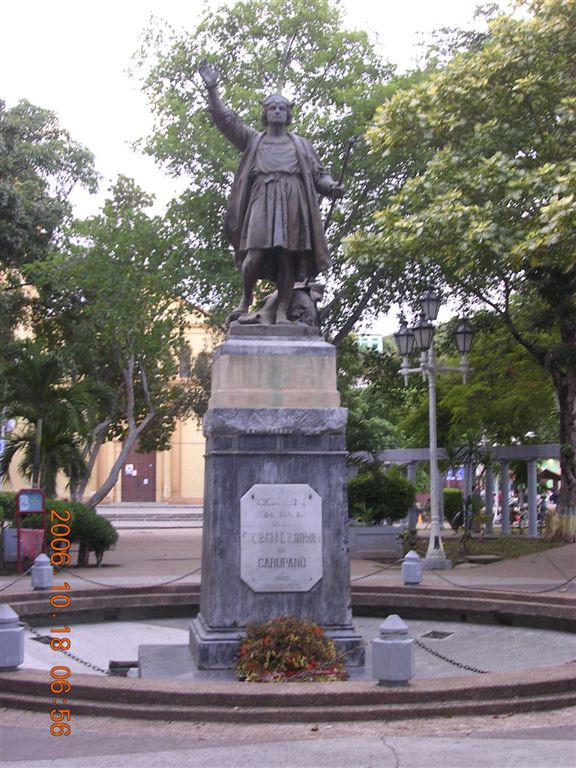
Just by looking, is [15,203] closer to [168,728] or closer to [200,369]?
[200,369]

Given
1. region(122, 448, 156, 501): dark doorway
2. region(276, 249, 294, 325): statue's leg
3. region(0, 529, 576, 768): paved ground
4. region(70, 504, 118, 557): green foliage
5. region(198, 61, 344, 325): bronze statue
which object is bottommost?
region(0, 529, 576, 768): paved ground

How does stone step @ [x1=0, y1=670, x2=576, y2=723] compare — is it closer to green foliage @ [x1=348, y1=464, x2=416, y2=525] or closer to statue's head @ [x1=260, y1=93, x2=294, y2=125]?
statue's head @ [x1=260, y1=93, x2=294, y2=125]

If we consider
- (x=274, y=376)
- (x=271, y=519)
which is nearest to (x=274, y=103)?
(x=274, y=376)

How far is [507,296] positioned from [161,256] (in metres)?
8.63

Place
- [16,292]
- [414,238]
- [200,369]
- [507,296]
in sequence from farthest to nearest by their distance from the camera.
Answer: [200,369], [16,292], [507,296], [414,238]

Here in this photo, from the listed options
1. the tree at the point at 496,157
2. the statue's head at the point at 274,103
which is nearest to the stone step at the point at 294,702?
the statue's head at the point at 274,103

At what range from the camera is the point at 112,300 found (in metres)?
26.1

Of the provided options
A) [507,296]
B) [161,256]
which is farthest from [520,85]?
[161,256]

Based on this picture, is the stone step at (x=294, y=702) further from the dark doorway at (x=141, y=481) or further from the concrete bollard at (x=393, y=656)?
the dark doorway at (x=141, y=481)

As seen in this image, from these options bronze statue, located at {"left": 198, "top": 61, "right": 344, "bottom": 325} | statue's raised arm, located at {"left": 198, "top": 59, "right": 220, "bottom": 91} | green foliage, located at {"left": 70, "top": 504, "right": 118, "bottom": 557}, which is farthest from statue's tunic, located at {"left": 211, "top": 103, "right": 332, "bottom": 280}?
green foliage, located at {"left": 70, "top": 504, "right": 118, "bottom": 557}

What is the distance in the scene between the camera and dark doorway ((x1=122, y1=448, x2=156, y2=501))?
62.6m

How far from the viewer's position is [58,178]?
30406 millimetres

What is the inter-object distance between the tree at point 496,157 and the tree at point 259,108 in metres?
5.18

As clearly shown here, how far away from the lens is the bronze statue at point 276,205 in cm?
960
